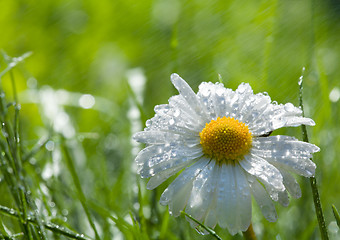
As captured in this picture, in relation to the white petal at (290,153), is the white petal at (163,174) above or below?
above

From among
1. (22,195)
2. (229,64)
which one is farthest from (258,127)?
(229,64)

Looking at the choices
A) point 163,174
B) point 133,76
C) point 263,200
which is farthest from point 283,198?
point 133,76

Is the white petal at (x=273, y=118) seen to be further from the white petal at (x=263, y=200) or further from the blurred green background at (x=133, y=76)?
the blurred green background at (x=133, y=76)

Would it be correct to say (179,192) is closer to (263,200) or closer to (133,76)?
(263,200)

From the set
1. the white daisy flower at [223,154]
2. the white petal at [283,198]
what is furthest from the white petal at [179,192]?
the white petal at [283,198]

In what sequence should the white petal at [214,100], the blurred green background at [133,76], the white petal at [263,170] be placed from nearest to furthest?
the white petal at [263,170] → the white petal at [214,100] → the blurred green background at [133,76]

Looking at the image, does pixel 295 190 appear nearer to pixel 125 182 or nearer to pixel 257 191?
pixel 257 191
